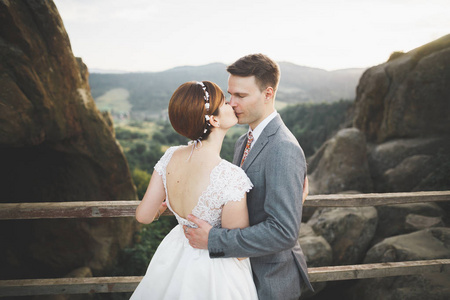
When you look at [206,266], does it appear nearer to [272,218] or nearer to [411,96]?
[272,218]

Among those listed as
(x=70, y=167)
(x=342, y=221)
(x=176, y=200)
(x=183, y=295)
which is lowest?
(x=342, y=221)

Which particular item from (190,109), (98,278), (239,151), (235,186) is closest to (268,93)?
(239,151)

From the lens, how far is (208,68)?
5062 centimetres

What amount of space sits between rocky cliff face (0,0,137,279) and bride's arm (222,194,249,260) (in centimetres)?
329

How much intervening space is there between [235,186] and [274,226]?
12.8 inches

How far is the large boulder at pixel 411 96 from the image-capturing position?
7.38m

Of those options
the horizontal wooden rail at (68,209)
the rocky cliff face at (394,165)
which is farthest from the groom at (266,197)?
the rocky cliff face at (394,165)

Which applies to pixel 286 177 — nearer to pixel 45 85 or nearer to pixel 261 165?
pixel 261 165

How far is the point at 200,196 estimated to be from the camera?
171 centimetres

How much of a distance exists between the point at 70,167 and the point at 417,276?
18.7 ft

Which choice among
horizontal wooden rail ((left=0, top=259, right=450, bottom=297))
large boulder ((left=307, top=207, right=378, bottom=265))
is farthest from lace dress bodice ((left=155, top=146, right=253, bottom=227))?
large boulder ((left=307, top=207, right=378, bottom=265))

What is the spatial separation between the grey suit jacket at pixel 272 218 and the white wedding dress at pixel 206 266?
102 mm

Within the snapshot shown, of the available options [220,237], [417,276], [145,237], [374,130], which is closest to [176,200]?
[220,237]

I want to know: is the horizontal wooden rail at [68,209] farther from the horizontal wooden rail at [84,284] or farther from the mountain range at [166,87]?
the mountain range at [166,87]
